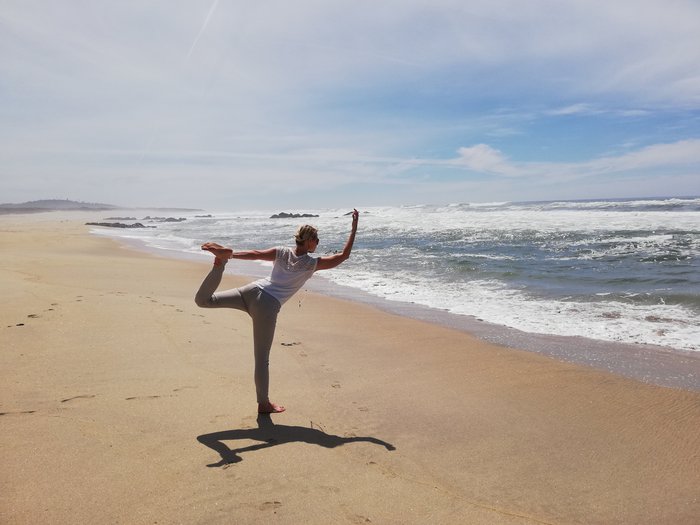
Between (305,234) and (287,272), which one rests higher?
(305,234)

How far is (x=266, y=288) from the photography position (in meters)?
4.34

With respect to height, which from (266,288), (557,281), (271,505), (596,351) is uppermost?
(266,288)

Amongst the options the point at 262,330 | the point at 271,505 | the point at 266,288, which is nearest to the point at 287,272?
the point at 266,288

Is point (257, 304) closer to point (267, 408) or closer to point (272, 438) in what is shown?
point (267, 408)

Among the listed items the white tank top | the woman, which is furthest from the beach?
the white tank top

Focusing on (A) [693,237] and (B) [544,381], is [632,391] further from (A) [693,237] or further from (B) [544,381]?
(A) [693,237]

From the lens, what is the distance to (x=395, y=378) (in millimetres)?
5641

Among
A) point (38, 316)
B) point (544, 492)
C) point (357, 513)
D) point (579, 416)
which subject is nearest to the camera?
point (357, 513)

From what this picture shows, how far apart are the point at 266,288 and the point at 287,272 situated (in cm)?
24

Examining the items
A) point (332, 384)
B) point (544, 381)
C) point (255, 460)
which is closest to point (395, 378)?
point (332, 384)

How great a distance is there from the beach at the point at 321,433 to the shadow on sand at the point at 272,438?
0.02 metres

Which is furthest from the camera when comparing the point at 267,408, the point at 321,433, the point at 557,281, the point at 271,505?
the point at 557,281

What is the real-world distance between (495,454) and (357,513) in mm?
1394

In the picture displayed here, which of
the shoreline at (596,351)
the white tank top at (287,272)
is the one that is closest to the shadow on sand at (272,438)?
the white tank top at (287,272)
